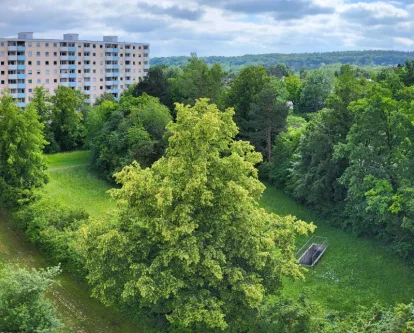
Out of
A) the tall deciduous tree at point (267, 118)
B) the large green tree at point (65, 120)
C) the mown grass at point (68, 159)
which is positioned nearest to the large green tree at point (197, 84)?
the tall deciduous tree at point (267, 118)

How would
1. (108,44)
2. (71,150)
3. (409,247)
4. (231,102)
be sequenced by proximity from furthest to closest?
1. (108,44)
2. (71,150)
3. (231,102)
4. (409,247)

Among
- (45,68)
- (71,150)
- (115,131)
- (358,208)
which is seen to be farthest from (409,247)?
(45,68)

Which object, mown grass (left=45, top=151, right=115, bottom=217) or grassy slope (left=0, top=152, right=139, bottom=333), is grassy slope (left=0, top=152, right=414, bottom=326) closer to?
grassy slope (left=0, top=152, right=139, bottom=333)

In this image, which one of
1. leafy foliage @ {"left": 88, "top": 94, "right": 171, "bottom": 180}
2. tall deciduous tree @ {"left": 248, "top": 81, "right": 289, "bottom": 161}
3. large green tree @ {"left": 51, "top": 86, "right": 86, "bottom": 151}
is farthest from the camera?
large green tree @ {"left": 51, "top": 86, "right": 86, "bottom": 151}

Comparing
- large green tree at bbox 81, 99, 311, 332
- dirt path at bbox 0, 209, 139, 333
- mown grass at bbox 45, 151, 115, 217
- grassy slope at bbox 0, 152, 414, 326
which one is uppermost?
large green tree at bbox 81, 99, 311, 332

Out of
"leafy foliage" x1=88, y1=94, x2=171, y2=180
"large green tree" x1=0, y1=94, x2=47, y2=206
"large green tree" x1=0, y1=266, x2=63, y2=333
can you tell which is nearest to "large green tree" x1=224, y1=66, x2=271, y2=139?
"leafy foliage" x1=88, y1=94, x2=171, y2=180

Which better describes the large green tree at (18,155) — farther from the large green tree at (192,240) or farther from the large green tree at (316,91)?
the large green tree at (316,91)

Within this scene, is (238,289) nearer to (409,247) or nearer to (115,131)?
(409,247)
